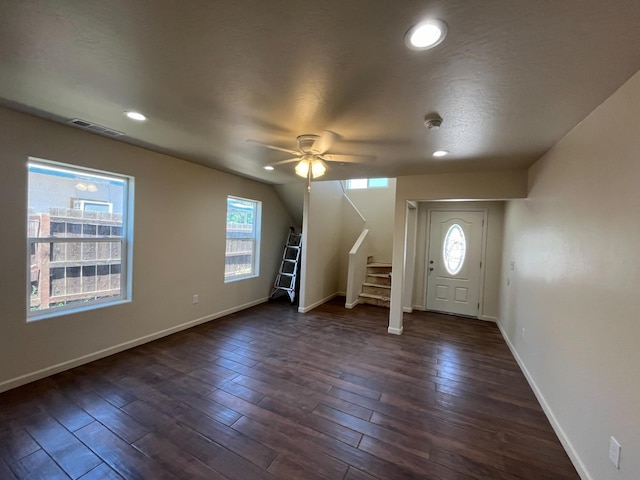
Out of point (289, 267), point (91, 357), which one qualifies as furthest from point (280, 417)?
point (289, 267)

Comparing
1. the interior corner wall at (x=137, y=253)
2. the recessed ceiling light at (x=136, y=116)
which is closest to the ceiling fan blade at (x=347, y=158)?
the recessed ceiling light at (x=136, y=116)

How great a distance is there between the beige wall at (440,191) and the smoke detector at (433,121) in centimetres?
178

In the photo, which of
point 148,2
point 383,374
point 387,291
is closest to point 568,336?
point 383,374

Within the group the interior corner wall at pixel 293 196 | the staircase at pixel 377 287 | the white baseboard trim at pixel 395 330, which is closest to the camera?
the white baseboard trim at pixel 395 330

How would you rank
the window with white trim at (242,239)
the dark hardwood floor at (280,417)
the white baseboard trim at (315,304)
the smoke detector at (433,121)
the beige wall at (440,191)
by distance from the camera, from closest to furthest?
the dark hardwood floor at (280,417), the smoke detector at (433,121), the beige wall at (440,191), the window with white trim at (242,239), the white baseboard trim at (315,304)

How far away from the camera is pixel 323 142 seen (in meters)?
2.49

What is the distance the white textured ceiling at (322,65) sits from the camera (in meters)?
1.09

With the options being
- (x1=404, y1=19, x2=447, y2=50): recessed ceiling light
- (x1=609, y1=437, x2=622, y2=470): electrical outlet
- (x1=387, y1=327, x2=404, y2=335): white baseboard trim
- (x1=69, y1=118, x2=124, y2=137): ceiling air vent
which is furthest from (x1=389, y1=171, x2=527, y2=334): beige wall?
(x1=69, y1=118, x2=124, y2=137): ceiling air vent

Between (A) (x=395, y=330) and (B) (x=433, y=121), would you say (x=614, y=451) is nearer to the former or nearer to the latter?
(B) (x=433, y=121)

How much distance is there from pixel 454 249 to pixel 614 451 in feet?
12.9

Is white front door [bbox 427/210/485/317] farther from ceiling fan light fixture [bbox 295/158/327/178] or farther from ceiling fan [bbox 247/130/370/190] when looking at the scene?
ceiling fan light fixture [bbox 295/158/327/178]

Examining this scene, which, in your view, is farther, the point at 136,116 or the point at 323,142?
the point at 323,142

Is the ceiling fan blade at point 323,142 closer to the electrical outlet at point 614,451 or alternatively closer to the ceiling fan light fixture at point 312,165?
the ceiling fan light fixture at point 312,165

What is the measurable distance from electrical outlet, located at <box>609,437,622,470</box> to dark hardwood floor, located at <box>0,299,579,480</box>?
42 centimetres
